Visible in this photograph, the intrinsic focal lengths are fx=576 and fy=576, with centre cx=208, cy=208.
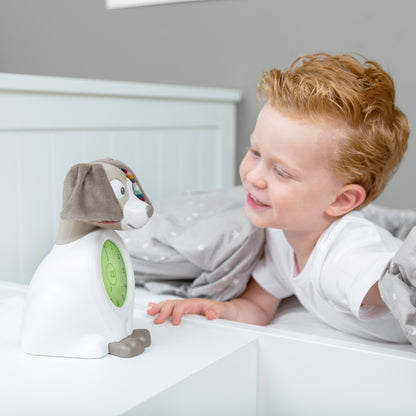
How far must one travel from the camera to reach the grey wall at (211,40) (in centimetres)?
138

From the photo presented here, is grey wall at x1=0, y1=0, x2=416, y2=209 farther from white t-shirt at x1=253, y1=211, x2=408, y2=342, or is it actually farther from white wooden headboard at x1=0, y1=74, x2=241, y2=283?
white t-shirt at x1=253, y1=211, x2=408, y2=342

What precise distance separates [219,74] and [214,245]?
2.68ft

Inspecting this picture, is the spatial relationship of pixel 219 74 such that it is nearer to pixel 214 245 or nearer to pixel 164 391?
pixel 214 245

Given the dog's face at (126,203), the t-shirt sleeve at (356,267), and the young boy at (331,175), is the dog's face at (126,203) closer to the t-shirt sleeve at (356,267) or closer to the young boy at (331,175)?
the young boy at (331,175)

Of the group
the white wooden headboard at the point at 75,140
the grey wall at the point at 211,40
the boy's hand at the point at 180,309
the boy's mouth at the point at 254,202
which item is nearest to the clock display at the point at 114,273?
the boy's hand at the point at 180,309

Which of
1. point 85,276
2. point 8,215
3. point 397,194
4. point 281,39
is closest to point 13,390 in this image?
point 85,276

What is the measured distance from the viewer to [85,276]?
572mm

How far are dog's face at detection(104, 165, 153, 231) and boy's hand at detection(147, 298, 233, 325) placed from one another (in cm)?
17

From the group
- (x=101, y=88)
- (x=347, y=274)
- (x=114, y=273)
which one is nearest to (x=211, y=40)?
(x=101, y=88)

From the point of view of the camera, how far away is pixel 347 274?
0.76 meters

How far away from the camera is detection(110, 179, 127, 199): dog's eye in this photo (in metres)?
0.58

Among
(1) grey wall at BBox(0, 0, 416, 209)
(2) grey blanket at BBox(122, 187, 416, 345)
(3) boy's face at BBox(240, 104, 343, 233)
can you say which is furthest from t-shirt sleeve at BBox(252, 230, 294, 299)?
(1) grey wall at BBox(0, 0, 416, 209)

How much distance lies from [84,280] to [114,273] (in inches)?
2.0

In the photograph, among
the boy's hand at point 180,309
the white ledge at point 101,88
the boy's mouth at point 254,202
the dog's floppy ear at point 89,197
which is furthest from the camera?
the white ledge at point 101,88
